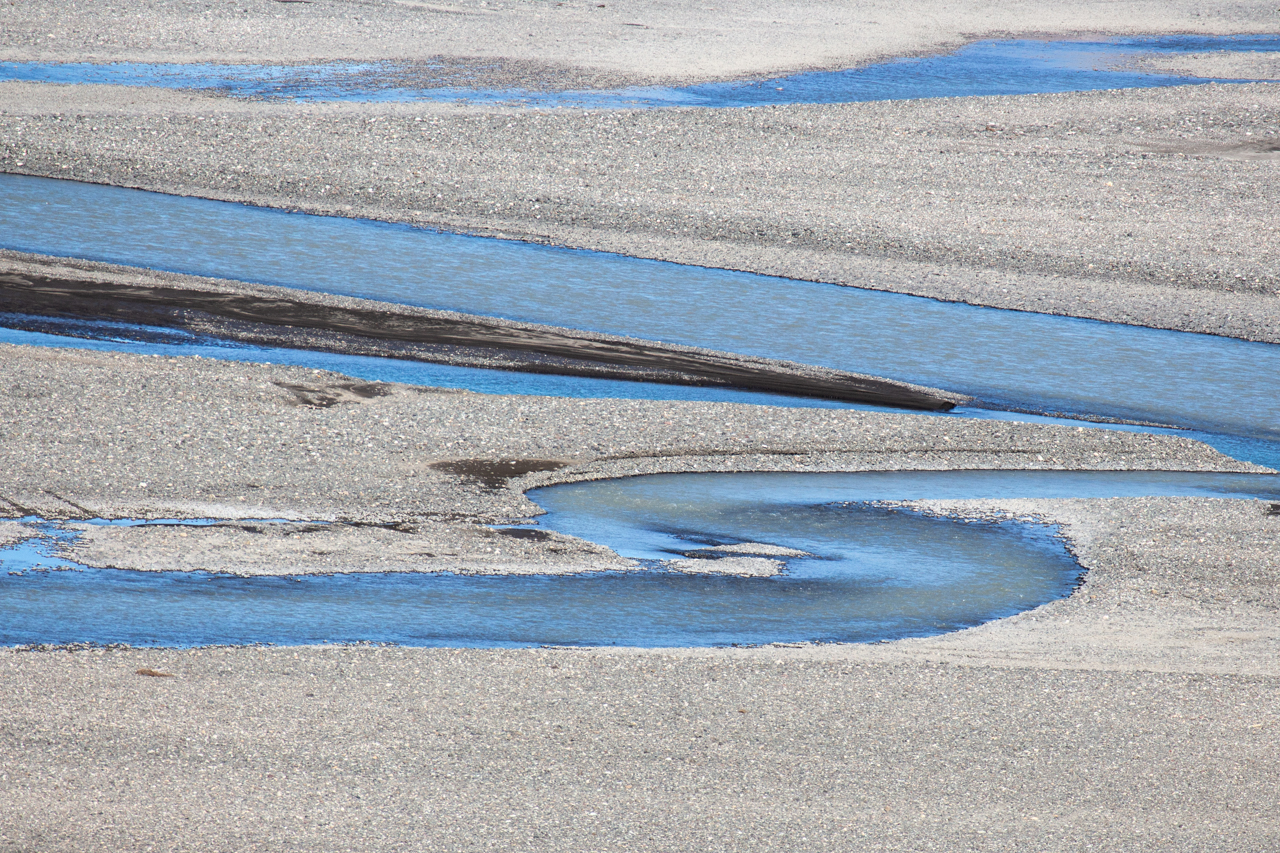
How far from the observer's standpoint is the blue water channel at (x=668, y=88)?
2508 centimetres

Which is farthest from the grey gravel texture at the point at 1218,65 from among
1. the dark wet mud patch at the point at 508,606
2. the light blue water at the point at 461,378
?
the dark wet mud patch at the point at 508,606

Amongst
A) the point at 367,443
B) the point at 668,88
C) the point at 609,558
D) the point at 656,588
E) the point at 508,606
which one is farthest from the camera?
the point at 668,88

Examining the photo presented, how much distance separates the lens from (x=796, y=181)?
20281mm

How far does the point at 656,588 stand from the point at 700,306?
7529 mm

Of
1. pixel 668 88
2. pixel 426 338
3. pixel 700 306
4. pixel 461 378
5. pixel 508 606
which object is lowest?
pixel 508 606

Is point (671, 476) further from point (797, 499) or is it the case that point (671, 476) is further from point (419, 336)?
point (419, 336)

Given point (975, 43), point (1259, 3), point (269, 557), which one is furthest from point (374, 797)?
point (1259, 3)

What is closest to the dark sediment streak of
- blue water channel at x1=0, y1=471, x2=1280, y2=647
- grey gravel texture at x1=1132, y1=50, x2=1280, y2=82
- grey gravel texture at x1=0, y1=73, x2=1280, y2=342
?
blue water channel at x1=0, y1=471, x2=1280, y2=647

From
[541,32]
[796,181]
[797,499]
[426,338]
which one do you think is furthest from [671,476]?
[541,32]

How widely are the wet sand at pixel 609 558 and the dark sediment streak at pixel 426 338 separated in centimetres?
112

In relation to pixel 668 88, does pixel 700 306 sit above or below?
below

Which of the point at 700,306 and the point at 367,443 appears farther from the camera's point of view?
the point at 700,306

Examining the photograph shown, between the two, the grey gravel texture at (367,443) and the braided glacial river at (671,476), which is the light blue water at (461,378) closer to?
the braided glacial river at (671,476)

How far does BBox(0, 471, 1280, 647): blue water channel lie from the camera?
697 cm
